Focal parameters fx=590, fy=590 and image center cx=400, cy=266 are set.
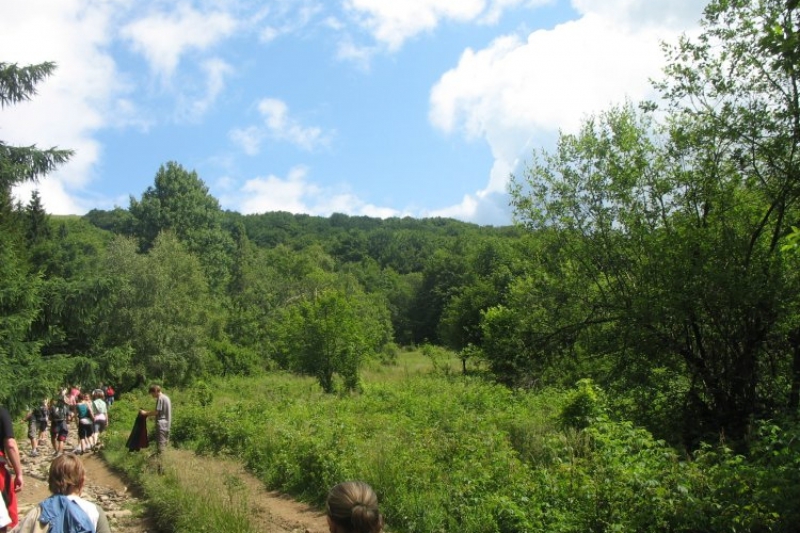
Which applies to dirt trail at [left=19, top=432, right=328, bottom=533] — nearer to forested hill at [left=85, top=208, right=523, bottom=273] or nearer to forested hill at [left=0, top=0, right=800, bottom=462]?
forested hill at [left=0, top=0, right=800, bottom=462]

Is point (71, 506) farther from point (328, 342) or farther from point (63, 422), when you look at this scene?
point (328, 342)

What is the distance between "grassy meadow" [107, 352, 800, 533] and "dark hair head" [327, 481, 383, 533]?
141 inches

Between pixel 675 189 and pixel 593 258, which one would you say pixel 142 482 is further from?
pixel 675 189

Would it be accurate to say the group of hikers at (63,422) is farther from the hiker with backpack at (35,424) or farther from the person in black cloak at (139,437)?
the person in black cloak at (139,437)

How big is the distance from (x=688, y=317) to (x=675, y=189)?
2.43 meters

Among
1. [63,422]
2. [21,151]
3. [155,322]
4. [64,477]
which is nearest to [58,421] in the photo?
[63,422]

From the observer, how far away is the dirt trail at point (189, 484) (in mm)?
Answer: 8812

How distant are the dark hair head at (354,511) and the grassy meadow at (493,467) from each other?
3.58 m

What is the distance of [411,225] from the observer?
139125 millimetres

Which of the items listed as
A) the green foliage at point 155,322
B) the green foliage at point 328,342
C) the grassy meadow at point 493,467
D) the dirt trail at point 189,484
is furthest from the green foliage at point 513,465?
the green foliage at point 155,322

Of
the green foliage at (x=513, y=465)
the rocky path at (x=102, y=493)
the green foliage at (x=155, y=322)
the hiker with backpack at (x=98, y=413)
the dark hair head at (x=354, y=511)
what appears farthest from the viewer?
the green foliage at (x=155, y=322)

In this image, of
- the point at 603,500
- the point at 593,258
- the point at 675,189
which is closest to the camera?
the point at 603,500

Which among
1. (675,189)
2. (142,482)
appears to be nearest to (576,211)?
(675,189)

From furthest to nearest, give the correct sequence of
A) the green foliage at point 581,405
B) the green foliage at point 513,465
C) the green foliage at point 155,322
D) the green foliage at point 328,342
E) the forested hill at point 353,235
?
the forested hill at point 353,235, the green foliage at point 155,322, the green foliage at point 328,342, the green foliage at point 581,405, the green foliage at point 513,465
